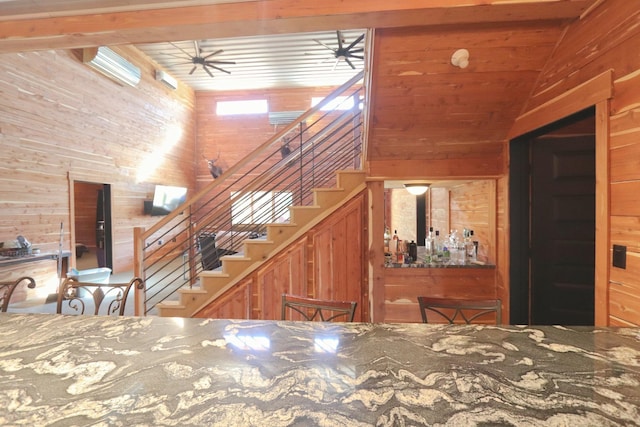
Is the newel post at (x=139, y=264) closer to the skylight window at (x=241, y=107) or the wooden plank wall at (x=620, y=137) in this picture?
the wooden plank wall at (x=620, y=137)

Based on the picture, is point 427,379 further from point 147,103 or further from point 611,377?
point 147,103

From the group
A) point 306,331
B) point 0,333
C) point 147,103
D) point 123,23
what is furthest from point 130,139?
point 306,331

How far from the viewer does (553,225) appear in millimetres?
2500

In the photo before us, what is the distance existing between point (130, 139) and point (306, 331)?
23.4 ft

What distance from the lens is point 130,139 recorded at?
6543mm

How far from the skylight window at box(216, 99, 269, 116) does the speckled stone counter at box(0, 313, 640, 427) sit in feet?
26.8

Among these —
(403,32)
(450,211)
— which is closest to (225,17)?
(403,32)

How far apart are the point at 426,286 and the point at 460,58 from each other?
2118 millimetres

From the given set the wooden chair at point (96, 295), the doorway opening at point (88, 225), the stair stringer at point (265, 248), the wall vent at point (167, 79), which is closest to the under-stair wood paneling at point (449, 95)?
the stair stringer at point (265, 248)

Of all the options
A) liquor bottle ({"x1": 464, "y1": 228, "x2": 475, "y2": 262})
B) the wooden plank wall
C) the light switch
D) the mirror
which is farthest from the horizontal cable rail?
the light switch

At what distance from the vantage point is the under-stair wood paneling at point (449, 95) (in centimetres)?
199

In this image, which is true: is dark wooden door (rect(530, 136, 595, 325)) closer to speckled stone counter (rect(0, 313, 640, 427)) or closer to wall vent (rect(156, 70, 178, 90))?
speckled stone counter (rect(0, 313, 640, 427))

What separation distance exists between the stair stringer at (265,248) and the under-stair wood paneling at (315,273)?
0.20 ft

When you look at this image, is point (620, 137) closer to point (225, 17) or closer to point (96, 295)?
point (225, 17)
